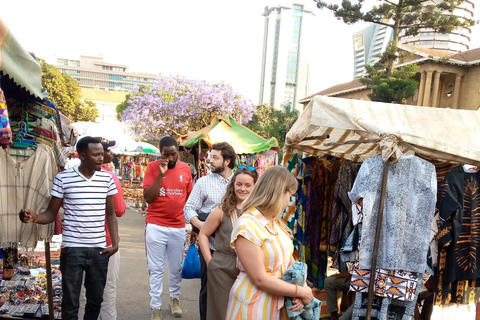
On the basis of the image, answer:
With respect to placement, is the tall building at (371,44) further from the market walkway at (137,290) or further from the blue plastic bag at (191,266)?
the blue plastic bag at (191,266)

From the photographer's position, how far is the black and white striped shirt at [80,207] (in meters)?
3.07

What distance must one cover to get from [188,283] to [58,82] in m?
29.8

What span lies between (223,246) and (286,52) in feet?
457

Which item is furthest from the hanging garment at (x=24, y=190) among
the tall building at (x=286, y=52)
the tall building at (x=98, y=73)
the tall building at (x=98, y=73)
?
the tall building at (x=98, y=73)

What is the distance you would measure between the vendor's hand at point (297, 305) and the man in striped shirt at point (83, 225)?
178 cm

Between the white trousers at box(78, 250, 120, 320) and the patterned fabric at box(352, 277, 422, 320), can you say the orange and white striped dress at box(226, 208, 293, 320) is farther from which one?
the white trousers at box(78, 250, 120, 320)

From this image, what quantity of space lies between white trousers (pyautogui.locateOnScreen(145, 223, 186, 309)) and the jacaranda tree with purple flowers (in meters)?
14.9

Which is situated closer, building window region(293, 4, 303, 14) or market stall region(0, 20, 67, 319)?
market stall region(0, 20, 67, 319)

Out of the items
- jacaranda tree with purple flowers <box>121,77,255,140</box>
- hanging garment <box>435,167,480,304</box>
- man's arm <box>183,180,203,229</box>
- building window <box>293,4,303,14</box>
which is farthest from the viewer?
building window <box>293,4,303,14</box>

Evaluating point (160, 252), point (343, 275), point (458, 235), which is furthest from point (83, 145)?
point (458, 235)

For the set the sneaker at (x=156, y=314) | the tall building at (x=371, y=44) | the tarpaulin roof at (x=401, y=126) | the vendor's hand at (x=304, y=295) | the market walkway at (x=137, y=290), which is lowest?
the market walkway at (x=137, y=290)

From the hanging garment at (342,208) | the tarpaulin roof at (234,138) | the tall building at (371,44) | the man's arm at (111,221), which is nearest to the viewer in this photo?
the man's arm at (111,221)

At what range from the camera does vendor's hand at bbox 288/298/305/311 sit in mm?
2230

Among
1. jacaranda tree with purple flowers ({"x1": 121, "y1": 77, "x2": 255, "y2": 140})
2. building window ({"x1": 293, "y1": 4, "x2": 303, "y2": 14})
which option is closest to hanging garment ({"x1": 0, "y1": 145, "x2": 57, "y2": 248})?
jacaranda tree with purple flowers ({"x1": 121, "y1": 77, "x2": 255, "y2": 140})
